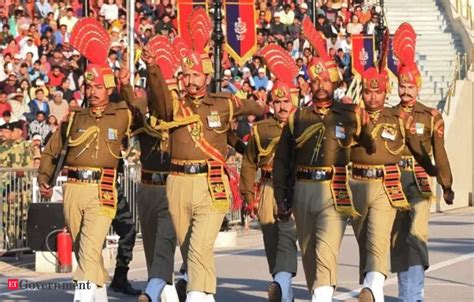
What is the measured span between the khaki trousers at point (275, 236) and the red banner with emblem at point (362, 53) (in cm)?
1685

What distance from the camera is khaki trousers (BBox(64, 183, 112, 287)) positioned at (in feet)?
44.9

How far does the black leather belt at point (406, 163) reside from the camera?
15.3 meters

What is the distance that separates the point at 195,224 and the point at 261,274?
205 inches

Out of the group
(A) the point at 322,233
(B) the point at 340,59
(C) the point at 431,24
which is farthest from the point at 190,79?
(C) the point at 431,24

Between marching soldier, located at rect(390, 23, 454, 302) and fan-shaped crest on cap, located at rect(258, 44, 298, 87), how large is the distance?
3.33 feet

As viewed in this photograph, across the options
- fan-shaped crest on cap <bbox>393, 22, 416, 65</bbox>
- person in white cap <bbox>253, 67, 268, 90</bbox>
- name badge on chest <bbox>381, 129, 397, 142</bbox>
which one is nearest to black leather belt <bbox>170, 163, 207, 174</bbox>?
name badge on chest <bbox>381, 129, 397, 142</bbox>

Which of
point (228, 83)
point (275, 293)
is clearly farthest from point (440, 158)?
point (228, 83)

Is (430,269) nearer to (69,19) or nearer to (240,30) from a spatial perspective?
(240,30)

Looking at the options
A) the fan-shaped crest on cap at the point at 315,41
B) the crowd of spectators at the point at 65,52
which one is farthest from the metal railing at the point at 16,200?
the fan-shaped crest on cap at the point at 315,41

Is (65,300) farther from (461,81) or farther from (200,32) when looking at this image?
(461,81)

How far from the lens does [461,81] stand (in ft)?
113

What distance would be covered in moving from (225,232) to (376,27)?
13.9 meters

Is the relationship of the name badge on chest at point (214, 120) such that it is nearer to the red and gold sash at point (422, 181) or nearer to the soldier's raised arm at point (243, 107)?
the soldier's raised arm at point (243, 107)

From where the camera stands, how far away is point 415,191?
15.2 m
